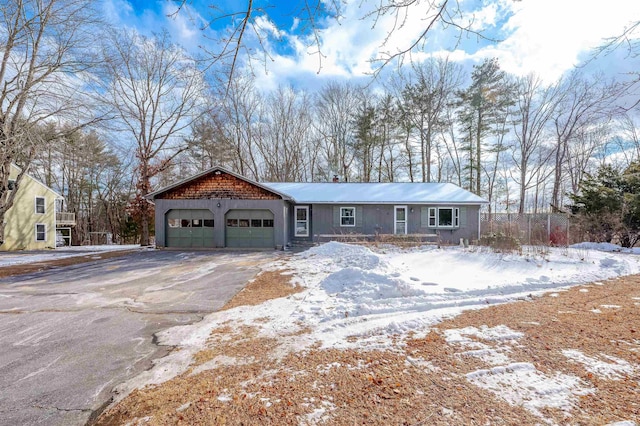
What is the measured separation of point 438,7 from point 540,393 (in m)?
3.74

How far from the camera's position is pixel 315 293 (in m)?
5.51

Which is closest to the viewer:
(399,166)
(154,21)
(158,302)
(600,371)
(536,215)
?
(600,371)

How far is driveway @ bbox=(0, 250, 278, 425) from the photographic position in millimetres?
2441

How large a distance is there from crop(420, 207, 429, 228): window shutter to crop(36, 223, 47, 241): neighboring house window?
26195mm

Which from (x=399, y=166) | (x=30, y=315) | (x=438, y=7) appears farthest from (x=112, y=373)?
(x=399, y=166)

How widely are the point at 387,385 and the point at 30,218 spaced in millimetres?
26524

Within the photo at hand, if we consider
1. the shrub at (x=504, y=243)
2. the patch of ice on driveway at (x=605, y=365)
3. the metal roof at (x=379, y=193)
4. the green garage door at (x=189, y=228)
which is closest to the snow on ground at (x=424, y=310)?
the patch of ice on driveway at (x=605, y=365)

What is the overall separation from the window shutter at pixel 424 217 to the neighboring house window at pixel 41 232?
85.9 feet

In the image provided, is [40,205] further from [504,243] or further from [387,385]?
[504,243]

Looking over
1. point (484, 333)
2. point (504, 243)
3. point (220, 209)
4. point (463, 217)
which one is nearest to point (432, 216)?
point (463, 217)

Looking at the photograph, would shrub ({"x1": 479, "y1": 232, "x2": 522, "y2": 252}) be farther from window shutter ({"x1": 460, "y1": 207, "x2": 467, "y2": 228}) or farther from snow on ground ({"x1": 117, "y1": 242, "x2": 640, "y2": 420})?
window shutter ({"x1": 460, "y1": 207, "x2": 467, "y2": 228})

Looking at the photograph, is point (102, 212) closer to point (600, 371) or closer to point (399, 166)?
point (399, 166)

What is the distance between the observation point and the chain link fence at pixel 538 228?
39.6 ft

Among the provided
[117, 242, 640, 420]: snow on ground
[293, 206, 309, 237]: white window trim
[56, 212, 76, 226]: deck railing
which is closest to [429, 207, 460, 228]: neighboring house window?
[117, 242, 640, 420]: snow on ground
